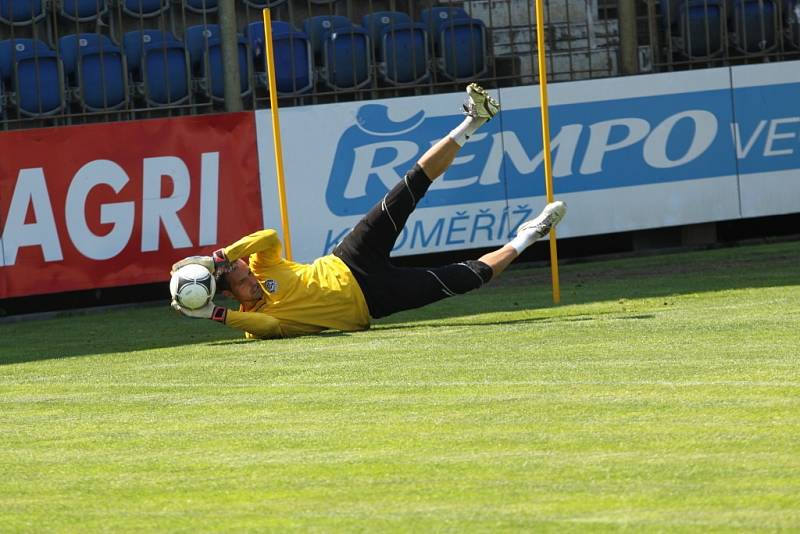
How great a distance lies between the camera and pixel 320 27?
644 inches

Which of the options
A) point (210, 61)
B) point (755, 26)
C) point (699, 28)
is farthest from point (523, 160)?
point (755, 26)

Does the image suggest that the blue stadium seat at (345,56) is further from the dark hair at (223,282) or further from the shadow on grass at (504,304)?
the dark hair at (223,282)

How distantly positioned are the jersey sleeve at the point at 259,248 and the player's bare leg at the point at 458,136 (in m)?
1.26

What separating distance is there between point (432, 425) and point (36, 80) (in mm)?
9739

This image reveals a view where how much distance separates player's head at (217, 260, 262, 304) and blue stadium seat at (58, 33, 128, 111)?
522 cm

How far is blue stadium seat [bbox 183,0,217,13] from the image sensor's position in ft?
53.5

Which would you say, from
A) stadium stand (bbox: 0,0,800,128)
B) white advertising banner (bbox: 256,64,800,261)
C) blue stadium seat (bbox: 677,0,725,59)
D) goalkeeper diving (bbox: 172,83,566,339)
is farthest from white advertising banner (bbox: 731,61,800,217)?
goalkeeper diving (bbox: 172,83,566,339)

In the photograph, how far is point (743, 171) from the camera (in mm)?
15695

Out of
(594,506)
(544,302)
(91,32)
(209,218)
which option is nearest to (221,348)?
(544,302)

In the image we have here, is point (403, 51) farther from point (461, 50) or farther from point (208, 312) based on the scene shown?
point (208, 312)

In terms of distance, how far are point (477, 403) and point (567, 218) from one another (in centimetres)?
818

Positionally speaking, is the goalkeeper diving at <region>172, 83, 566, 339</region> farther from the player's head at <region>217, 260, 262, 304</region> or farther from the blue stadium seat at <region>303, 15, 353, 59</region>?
the blue stadium seat at <region>303, 15, 353, 59</region>

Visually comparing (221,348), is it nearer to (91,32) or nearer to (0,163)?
(0,163)

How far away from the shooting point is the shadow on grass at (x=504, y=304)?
11102 millimetres
